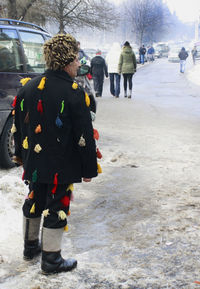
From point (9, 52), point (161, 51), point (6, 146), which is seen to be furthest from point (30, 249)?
point (161, 51)

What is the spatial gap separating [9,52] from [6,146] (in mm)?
1320

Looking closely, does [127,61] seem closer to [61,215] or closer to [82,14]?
[61,215]

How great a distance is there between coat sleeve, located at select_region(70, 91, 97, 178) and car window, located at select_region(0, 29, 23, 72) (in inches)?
123

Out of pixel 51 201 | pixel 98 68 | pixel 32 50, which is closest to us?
pixel 51 201

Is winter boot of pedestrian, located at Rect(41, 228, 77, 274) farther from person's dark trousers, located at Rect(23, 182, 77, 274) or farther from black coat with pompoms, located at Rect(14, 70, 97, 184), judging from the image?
black coat with pompoms, located at Rect(14, 70, 97, 184)

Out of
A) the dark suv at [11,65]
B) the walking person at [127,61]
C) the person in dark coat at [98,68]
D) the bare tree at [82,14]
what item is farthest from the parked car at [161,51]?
the dark suv at [11,65]

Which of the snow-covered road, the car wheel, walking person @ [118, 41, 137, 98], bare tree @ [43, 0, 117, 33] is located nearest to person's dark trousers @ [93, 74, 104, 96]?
walking person @ [118, 41, 137, 98]

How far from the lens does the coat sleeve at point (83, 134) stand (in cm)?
300

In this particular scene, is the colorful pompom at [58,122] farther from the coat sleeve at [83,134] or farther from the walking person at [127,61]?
the walking person at [127,61]

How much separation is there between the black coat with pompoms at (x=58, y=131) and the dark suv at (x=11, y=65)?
109 inches

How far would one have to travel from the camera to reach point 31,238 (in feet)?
11.1

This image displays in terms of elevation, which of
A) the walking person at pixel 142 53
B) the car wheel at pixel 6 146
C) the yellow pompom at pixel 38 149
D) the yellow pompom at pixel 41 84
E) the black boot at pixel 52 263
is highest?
the walking person at pixel 142 53

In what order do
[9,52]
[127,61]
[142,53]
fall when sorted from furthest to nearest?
[142,53] < [127,61] < [9,52]

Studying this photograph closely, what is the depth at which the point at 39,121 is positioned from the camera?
10.00 feet
